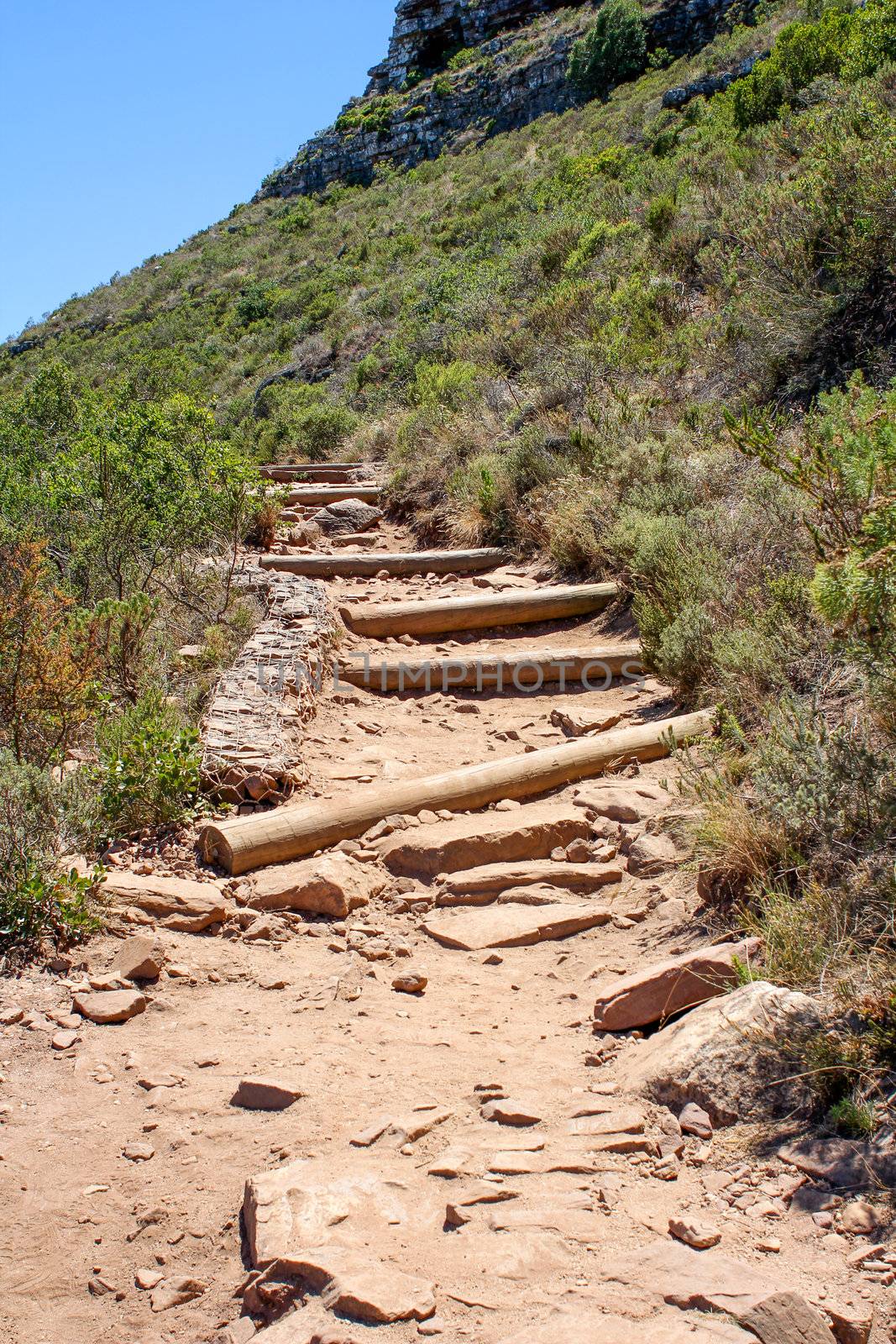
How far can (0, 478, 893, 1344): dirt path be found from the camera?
2023 millimetres

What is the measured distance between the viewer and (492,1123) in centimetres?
272

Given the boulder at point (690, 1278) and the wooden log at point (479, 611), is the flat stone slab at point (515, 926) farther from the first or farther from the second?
the wooden log at point (479, 611)

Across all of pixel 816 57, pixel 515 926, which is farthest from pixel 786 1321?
pixel 816 57

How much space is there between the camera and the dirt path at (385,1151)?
6.64ft

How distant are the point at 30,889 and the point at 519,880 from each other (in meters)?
2.05

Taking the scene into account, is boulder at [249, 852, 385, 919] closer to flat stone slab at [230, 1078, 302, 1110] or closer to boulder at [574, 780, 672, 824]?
boulder at [574, 780, 672, 824]

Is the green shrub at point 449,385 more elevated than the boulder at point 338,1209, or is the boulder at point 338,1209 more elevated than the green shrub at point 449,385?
the green shrub at point 449,385

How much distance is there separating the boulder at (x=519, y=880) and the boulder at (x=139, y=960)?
1.25 metres

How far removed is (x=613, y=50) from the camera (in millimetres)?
31266

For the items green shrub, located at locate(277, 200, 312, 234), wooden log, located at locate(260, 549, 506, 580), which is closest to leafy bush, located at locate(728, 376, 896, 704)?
wooden log, located at locate(260, 549, 506, 580)

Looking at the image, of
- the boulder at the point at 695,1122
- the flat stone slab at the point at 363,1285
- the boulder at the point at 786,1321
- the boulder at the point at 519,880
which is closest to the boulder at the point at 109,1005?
the boulder at the point at 519,880

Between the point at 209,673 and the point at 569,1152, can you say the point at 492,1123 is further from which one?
the point at 209,673

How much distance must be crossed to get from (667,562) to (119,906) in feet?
14.5

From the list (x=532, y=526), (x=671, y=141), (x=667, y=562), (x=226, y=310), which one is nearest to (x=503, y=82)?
(x=226, y=310)
